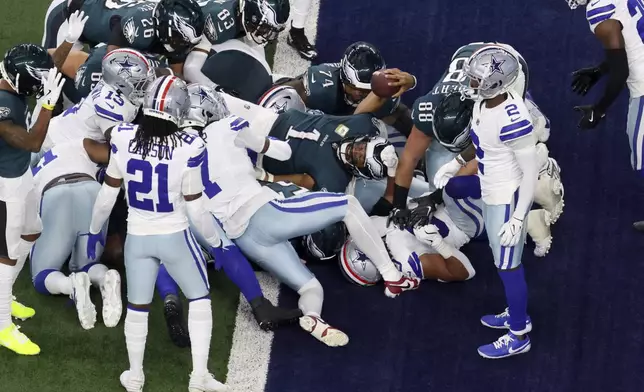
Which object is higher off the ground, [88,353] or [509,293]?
[509,293]

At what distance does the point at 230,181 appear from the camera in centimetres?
654

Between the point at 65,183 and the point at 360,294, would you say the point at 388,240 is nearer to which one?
the point at 360,294

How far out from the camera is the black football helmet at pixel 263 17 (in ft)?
24.5

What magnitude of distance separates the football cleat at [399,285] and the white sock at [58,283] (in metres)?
1.78

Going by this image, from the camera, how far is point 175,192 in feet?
18.7

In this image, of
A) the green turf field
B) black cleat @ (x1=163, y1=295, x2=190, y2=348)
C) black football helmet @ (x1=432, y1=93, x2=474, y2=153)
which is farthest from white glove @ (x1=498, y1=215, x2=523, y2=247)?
black cleat @ (x1=163, y1=295, x2=190, y2=348)

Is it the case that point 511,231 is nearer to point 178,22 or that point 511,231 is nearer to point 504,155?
point 504,155

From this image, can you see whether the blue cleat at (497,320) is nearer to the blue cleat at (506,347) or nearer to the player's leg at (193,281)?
the blue cleat at (506,347)

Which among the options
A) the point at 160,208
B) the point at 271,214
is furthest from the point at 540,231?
the point at 160,208

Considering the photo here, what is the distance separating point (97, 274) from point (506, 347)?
2.31 metres

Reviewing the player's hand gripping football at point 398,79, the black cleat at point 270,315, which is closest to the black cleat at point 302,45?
the player's hand gripping football at point 398,79

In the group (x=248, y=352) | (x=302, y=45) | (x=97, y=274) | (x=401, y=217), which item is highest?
(x=401, y=217)

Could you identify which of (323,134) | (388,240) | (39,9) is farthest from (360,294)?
(39,9)

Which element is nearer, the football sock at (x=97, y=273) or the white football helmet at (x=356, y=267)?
the football sock at (x=97, y=273)
